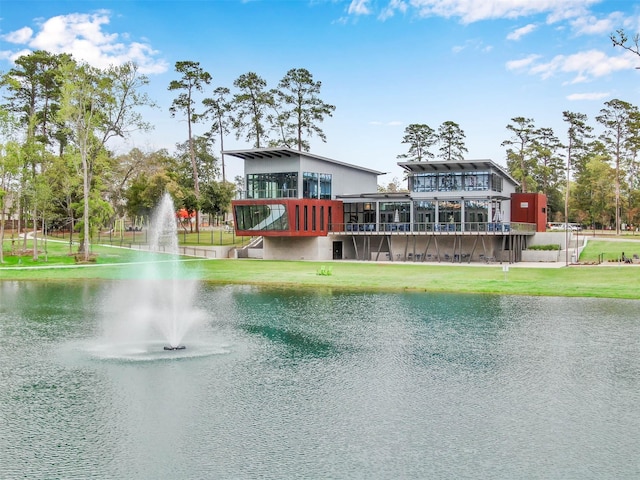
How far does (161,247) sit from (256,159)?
18.3 metres

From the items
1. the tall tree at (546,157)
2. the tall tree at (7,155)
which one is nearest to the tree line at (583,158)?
the tall tree at (546,157)

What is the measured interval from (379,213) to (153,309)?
36896 millimetres

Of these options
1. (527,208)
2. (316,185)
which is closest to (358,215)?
(316,185)

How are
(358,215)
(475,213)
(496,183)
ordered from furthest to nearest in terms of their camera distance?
(358,215)
(496,183)
(475,213)

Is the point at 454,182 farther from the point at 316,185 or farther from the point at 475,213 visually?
the point at 316,185

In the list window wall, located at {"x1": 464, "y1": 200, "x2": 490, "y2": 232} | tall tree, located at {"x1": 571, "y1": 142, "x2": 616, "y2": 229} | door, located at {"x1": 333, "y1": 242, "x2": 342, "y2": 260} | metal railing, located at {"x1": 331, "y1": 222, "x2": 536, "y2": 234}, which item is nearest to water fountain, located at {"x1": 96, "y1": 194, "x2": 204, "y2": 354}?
door, located at {"x1": 333, "y1": 242, "x2": 342, "y2": 260}

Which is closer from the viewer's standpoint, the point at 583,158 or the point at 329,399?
the point at 329,399

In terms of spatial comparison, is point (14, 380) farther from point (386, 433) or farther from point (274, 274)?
point (274, 274)

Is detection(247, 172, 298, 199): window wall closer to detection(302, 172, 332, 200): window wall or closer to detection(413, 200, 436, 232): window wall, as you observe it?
detection(302, 172, 332, 200): window wall

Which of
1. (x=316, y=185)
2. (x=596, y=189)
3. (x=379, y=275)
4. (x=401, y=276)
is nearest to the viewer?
(x=401, y=276)

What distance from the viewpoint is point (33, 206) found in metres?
56.7

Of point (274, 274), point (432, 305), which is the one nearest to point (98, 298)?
point (274, 274)

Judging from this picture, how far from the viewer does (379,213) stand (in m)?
65.5

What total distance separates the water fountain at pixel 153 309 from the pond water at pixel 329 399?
48cm
